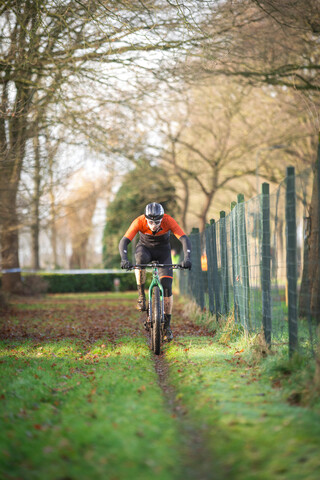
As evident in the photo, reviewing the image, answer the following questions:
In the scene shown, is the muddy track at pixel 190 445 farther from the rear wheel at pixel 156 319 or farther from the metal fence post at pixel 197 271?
the metal fence post at pixel 197 271

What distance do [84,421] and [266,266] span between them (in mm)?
3570

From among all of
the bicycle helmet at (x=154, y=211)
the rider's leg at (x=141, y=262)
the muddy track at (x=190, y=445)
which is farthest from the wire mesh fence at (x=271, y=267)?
the muddy track at (x=190, y=445)

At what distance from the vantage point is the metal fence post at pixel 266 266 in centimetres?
754

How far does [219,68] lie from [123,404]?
13365mm

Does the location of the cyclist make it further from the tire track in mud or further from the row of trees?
the row of trees

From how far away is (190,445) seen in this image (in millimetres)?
4496

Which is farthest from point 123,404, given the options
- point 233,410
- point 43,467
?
point 43,467

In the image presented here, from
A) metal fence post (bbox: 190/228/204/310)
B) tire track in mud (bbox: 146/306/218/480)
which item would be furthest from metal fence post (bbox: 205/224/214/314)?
tire track in mud (bbox: 146/306/218/480)

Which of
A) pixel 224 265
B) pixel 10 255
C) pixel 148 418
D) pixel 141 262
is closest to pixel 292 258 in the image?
pixel 148 418

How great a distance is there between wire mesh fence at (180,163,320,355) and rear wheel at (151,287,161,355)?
1307 mm

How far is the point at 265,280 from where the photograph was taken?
768cm

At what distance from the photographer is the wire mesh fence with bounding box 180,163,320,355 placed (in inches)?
259

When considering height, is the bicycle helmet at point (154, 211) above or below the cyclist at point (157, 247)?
above

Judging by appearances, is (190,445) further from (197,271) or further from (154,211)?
(197,271)
